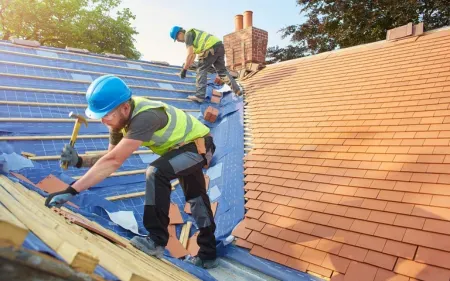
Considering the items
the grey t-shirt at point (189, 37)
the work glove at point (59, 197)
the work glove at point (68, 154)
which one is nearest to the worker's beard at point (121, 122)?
the work glove at point (68, 154)

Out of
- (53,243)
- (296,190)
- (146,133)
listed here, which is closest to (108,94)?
(146,133)

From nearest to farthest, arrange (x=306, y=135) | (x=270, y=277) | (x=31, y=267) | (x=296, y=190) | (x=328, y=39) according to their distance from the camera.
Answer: (x=31, y=267), (x=270, y=277), (x=296, y=190), (x=306, y=135), (x=328, y=39)

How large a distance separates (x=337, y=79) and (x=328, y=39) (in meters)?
11.2

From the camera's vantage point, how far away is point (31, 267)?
37.2 inches

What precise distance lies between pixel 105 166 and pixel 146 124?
384mm

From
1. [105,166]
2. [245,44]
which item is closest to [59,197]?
[105,166]

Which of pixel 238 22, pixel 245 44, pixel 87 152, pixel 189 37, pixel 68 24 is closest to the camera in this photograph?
pixel 87 152

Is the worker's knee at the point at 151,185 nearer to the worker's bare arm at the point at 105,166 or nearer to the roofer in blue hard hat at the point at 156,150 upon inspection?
the roofer in blue hard hat at the point at 156,150

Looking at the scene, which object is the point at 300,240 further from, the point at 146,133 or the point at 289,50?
the point at 289,50

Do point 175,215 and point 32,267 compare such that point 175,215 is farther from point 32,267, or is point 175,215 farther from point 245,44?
point 245,44

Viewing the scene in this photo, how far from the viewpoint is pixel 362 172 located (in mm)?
3168

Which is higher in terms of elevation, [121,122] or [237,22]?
[237,22]

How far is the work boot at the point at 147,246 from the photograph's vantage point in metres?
2.30

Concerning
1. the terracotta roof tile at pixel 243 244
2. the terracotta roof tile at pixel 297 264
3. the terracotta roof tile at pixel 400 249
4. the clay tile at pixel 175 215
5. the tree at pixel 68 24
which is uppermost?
the tree at pixel 68 24
